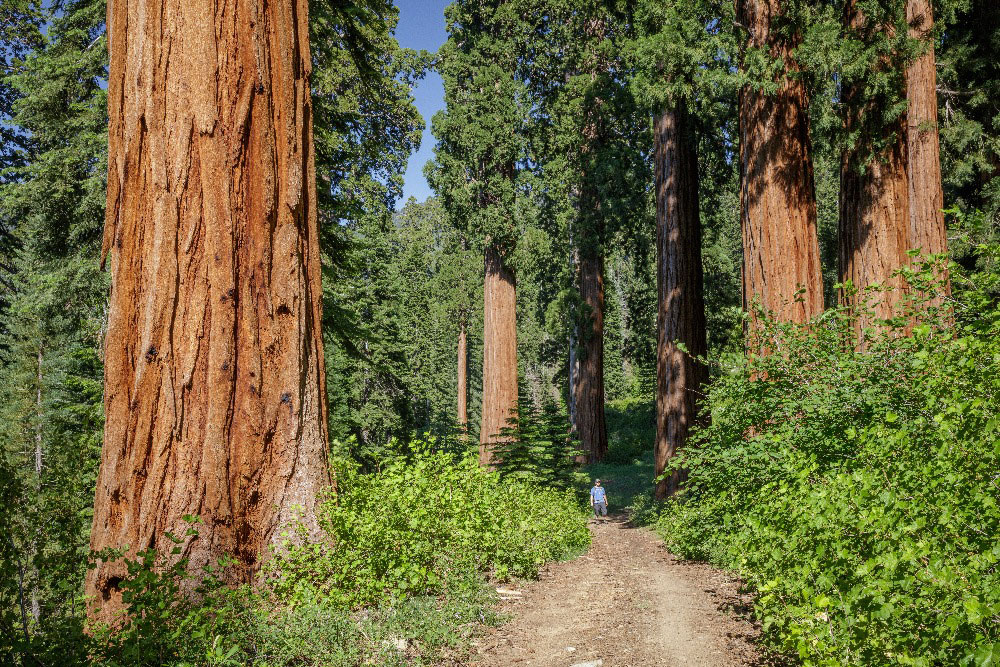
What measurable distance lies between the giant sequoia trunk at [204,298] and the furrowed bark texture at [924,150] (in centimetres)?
766

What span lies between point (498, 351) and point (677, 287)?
17.5ft

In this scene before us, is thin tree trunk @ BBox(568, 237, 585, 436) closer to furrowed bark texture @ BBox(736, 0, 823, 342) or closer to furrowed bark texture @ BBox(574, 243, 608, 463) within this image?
furrowed bark texture @ BBox(574, 243, 608, 463)

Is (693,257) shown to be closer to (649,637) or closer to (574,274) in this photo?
(649,637)

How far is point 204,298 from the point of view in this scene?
14.4ft

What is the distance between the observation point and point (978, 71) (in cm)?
1295

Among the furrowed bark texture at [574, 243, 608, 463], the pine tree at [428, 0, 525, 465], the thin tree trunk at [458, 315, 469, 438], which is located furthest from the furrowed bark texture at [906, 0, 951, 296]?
the thin tree trunk at [458, 315, 469, 438]

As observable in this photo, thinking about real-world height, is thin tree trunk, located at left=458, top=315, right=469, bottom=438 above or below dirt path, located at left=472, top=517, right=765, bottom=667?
above

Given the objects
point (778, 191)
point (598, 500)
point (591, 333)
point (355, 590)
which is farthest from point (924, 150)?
point (591, 333)

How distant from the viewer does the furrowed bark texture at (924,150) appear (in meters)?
7.79

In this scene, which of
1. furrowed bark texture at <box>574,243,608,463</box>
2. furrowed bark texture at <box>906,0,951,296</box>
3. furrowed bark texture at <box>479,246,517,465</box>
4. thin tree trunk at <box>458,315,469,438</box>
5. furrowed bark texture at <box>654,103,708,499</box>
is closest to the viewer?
furrowed bark texture at <box>906,0,951,296</box>

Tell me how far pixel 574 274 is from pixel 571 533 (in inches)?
517

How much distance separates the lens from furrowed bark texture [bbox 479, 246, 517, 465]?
14.3 meters

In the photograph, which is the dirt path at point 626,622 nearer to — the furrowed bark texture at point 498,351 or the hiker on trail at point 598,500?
the hiker on trail at point 598,500

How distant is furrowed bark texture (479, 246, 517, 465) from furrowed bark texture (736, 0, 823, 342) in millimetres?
7742
